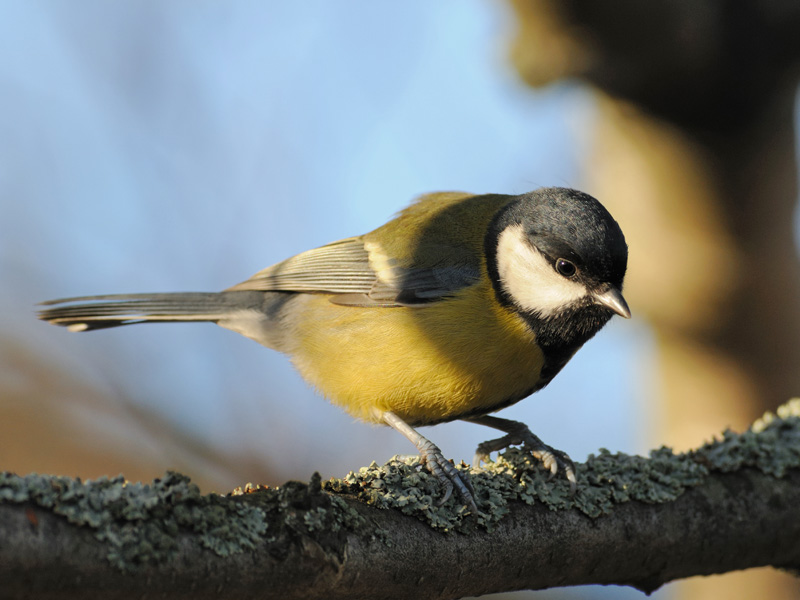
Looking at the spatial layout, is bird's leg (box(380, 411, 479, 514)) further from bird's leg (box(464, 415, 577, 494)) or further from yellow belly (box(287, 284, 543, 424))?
bird's leg (box(464, 415, 577, 494))

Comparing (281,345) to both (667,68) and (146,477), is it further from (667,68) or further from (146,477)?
(667,68)

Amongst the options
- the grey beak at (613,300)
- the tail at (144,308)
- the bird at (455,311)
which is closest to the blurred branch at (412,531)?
the bird at (455,311)

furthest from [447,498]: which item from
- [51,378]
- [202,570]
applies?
[51,378]

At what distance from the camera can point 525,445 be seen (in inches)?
111

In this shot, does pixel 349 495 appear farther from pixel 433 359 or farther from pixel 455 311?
pixel 455 311

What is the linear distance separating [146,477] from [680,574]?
342 cm

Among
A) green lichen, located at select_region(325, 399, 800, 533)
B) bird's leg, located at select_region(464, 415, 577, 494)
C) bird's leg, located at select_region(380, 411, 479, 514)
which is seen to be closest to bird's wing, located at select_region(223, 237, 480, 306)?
bird's leg, located at select_region(380, 411, 479, 514)

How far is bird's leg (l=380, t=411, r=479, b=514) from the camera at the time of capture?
7.14 feet

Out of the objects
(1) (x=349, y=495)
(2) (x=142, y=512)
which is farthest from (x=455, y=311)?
(2) (x=142, y=512)

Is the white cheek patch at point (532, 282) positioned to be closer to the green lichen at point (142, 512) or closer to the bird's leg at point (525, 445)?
the bird's leg at point (525, 445)

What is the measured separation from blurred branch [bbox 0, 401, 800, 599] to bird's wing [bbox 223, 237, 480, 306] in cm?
81

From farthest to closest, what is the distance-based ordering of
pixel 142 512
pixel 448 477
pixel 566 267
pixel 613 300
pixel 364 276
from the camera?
1. pixel 364 276
2. pixel 566 267
3. pixel 613 300
4. pixel 448 477
5. pixel 142 512

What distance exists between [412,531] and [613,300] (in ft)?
4.14

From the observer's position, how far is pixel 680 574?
8.63 feet
